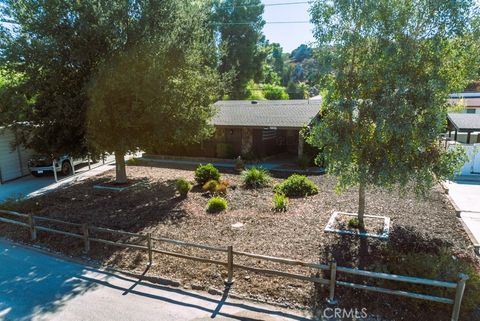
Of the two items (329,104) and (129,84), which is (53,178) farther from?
(329,104)

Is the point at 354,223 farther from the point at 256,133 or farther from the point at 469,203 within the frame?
the point at 256,133

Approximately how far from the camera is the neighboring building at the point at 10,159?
52.3ft

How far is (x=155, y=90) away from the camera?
11.0 meters

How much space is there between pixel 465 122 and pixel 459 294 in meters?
15.5

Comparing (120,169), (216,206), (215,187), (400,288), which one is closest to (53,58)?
(120,169)

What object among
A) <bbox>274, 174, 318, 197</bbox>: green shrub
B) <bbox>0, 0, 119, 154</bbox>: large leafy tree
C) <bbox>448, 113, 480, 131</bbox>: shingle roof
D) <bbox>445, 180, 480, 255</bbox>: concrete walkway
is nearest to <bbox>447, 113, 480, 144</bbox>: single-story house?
<bbox>448, 113, 480, 131</bbox>: shingle roof

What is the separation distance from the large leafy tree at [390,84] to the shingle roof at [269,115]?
9059mm

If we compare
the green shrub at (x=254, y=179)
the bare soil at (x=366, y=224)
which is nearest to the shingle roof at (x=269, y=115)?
the green shrub at (x=254, y=179)

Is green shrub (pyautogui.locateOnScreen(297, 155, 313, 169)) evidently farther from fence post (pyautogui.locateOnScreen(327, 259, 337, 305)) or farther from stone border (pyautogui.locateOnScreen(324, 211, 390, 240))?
fence post (pyautogui.locateOnScreen(327, 259, 337, 305))

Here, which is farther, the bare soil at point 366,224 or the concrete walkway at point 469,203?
the concrete walkway at point 469,203

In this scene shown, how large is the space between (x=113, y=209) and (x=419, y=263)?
9193 mm

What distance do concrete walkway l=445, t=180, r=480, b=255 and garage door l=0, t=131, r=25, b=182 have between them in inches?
732

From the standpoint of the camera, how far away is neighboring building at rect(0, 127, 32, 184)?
15938mm

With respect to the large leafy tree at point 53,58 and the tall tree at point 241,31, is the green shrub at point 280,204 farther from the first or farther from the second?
the tall tree at point 241,31
